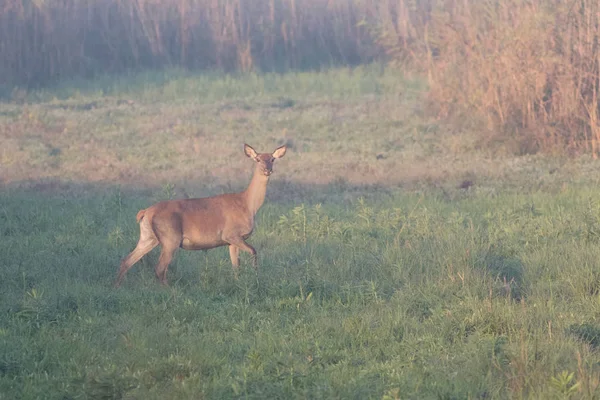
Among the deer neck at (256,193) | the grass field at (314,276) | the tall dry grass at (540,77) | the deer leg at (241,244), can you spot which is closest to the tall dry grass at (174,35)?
the grass field at (314,276)

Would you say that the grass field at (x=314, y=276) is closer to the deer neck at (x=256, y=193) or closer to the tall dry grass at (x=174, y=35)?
the deer neck at (x=256, y=193)

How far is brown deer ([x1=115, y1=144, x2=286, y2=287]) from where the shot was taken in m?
8.80

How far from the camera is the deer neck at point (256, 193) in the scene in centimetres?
938

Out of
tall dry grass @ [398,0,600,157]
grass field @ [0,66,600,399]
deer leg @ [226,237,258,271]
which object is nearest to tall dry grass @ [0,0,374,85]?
grass field @ [0,66,600,399]

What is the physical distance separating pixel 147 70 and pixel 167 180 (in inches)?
473

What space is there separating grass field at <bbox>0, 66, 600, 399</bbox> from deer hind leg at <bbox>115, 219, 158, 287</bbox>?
0.55 feet

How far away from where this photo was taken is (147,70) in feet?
85.0

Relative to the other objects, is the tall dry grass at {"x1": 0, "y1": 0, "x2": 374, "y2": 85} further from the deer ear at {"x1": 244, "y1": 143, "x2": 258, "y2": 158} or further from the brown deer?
the brown deer

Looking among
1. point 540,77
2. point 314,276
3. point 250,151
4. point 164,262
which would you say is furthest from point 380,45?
point 314,276

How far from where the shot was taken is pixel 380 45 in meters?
27.4

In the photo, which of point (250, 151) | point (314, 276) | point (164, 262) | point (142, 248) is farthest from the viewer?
point (250, 151)

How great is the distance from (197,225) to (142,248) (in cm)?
58

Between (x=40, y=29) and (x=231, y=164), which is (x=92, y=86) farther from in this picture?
(x=231, y=164)

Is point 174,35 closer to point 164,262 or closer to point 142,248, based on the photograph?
point 142,248
